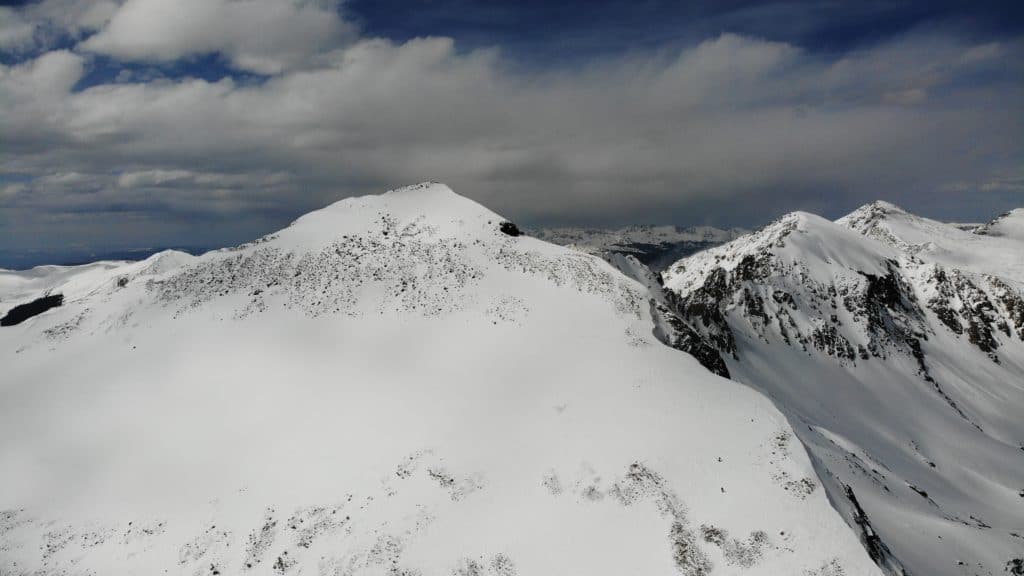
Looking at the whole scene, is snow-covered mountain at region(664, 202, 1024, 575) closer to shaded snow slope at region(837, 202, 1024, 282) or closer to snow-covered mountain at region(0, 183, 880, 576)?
shaded snow slope at region(837, 202, 1024, 282)

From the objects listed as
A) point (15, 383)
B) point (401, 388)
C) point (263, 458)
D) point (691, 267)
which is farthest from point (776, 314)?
point (15, 383)

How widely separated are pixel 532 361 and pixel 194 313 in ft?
115

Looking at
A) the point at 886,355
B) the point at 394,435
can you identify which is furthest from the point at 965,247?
the point at 394,435


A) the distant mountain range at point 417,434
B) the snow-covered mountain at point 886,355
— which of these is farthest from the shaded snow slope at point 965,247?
the distant mountain range at point 417,434

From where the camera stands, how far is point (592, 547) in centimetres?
2928

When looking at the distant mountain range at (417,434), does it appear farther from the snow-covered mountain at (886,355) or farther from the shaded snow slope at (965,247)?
the shaded snow slope at (965,247)

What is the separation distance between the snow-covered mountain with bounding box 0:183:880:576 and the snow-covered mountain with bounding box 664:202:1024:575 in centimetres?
2125

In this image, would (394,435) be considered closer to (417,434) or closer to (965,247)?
(417,434)

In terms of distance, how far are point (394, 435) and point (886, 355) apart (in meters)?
125

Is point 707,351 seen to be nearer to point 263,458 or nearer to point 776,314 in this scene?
point 263,458

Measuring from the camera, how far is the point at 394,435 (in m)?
36.8

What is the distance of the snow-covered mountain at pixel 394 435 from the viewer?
97.5 ft

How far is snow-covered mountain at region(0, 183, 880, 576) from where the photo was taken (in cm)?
2970

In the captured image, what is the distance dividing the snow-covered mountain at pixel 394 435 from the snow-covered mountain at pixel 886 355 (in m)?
21.2
